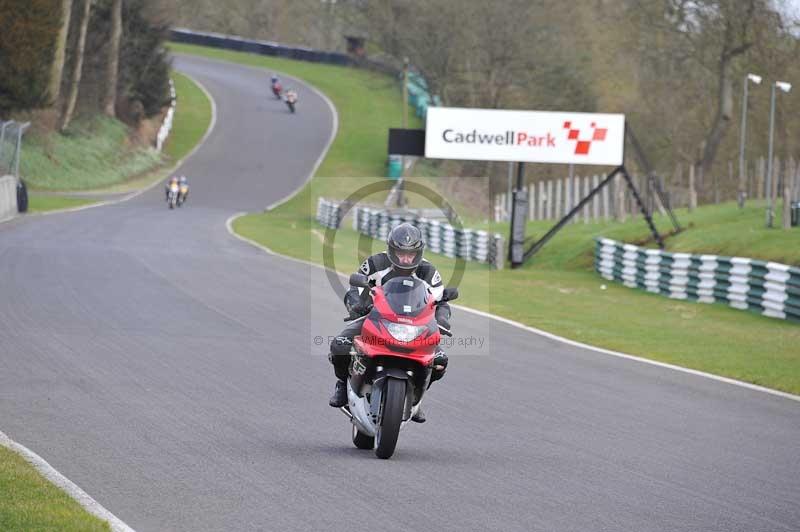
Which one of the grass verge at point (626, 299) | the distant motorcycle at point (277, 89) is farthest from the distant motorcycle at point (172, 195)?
the distant motorcycle at point (277, 89)

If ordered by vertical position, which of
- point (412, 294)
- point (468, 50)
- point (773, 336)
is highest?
point (468, 50)

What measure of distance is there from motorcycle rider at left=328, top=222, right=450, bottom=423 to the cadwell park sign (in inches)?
891

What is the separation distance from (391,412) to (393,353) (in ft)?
1.32

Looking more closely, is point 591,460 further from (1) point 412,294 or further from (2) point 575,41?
(2) point 575,41

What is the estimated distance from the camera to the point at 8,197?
35.0 meters

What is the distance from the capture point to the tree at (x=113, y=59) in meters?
61.1

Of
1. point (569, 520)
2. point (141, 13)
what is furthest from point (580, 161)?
point (141, 13)

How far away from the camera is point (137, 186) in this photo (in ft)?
188

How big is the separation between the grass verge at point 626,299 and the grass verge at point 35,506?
30.1ft

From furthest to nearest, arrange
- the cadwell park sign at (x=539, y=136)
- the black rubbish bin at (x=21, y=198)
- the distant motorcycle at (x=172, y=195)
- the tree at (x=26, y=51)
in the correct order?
the distant motorcycle at (x=172, y=195) → the tree at (x=26, y=51) → the black rubbish bin at (x=21, y=198) → the cadwell park sign at (x=539, y=136)

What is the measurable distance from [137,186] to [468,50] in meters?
16.9

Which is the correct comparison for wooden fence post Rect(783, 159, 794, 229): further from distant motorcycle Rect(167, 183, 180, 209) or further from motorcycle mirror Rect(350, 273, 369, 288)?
distant motorcycle Rect(167, 183, 180, 209)

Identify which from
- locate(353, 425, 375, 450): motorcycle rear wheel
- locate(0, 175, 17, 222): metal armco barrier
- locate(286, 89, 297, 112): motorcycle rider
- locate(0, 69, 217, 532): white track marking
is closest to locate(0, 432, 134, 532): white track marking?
locate(0, 69, 217, 532): white track marking

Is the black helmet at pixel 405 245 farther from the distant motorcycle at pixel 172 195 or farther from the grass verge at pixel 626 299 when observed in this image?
the distant motorcycle at pixel 172 195
